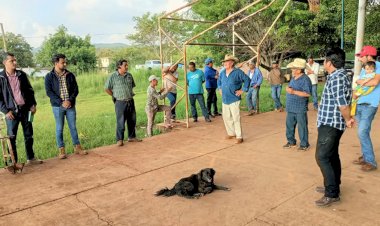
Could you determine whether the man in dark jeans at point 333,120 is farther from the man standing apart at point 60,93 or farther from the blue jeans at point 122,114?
the man standing apart at point 60,93

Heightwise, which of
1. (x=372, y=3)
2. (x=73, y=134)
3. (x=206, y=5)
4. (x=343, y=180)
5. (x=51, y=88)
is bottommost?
(x=343, y=180)

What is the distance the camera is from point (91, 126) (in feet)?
30.5

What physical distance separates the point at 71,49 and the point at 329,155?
96.1 ft

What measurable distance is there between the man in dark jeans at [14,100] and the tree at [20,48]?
4229 cm

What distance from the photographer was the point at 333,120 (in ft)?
11.8

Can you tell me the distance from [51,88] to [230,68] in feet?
11.1

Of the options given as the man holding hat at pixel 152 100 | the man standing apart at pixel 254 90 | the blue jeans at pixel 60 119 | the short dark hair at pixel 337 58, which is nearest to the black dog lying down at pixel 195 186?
the short dark hair at pixel 337 58

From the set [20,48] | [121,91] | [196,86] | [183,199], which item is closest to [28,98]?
[121,91]

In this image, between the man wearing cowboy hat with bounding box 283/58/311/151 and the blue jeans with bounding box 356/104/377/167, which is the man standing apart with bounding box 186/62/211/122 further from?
the blue jeans with bounding box 356/104/377/167

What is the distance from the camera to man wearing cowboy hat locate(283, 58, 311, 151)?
5.75 m

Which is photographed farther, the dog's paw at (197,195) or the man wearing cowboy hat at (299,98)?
the man wearing cowboy hat at (299,98)

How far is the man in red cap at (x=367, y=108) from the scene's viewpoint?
178 inches

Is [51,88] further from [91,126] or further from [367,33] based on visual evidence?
[367,33]

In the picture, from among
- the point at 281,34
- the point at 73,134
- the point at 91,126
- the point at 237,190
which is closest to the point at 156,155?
the point at 73,134
